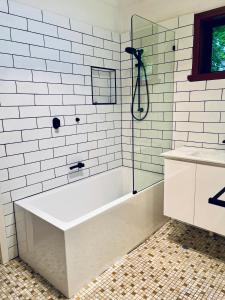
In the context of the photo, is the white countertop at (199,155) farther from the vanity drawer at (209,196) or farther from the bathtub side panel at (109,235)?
the bathtub side panel at (109,235)

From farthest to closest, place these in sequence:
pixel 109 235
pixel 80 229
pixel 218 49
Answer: pixel 218 49, pixel 109 235, pixel 80 229

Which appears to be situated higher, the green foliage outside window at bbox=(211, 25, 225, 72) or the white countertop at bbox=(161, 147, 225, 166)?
the green foliage outside window at bbox=(211, 25, 225, 72)

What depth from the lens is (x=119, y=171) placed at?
10.0 feet

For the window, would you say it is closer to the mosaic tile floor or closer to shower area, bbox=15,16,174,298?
shower area, bbox=15,16,174,298

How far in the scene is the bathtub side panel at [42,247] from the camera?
170cm

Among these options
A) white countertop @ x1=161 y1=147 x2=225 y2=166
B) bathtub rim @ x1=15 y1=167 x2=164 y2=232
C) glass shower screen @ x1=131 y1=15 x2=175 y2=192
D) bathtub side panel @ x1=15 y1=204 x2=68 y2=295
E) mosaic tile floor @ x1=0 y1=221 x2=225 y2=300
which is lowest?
mosaic tile floor @ x1=0 y1=221 x2=225 y2=300

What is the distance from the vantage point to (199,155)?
218 centimetres

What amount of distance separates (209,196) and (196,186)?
138 millimetres

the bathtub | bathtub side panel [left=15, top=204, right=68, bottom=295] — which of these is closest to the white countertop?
the bathtub

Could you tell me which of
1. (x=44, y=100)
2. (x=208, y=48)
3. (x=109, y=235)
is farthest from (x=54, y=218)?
(x=208, y=48)

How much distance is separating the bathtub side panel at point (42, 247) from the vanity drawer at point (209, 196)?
1264 mm

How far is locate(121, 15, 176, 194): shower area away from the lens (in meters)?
2.37

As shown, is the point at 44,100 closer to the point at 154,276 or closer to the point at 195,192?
the point at 195,192

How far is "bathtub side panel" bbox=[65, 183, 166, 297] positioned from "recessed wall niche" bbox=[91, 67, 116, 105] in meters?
1.24
